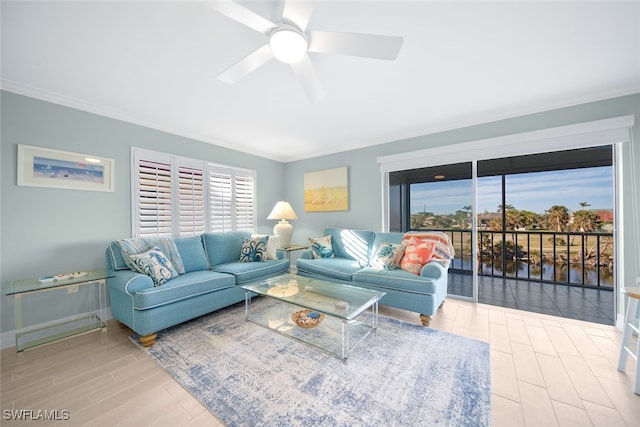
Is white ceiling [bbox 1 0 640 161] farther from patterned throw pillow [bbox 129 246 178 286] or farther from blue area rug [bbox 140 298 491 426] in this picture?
blue area rug [bbox 140 298 491 426]

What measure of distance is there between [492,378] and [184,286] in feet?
9.10

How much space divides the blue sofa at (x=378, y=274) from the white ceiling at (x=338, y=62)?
1.79 metres

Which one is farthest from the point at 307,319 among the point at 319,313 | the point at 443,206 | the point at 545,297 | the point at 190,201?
the point at 545,297

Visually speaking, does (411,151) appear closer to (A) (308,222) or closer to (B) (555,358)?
(A) (308,222)

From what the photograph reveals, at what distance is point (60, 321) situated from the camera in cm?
244

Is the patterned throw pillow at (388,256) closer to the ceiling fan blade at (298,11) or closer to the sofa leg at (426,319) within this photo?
the sofa leg at (426,319)

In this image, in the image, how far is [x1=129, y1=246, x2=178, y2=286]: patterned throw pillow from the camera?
7.84 ft

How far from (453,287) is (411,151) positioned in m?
2.25

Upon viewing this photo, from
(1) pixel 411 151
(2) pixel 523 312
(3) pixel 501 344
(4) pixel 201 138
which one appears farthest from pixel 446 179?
(4) pixel 201 138

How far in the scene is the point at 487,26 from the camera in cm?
161

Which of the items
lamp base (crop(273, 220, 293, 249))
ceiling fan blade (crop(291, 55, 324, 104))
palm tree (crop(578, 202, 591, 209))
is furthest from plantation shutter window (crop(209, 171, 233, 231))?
palm tree (crop(578, 202, 591, 209))

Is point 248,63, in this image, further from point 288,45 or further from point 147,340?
point 147,340

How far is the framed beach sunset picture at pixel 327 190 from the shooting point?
430cm

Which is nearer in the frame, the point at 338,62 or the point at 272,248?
the point at 338,62
